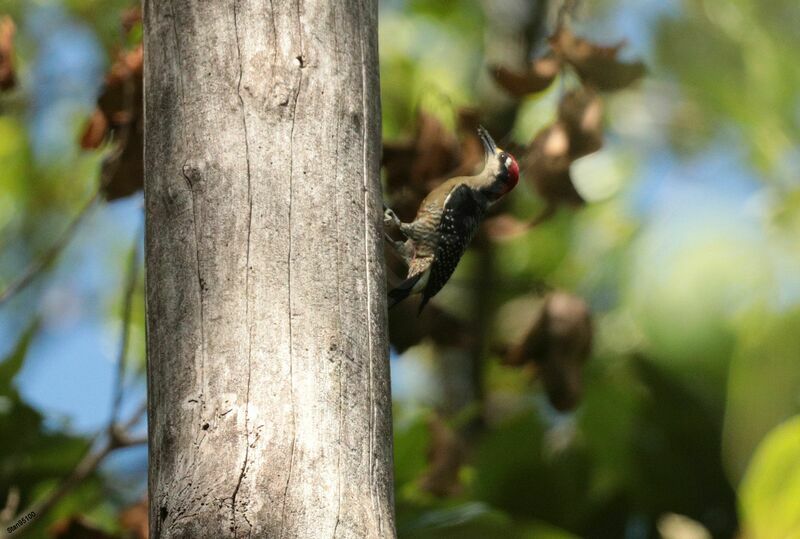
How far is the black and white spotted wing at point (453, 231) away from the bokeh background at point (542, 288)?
0.35 meters

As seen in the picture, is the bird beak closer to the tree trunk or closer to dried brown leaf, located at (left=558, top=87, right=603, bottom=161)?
dried brown leaf, located at (left=558, top=87, right=603, bottom=161)

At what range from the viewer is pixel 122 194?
362 centimetres

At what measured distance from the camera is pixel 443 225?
3469mm

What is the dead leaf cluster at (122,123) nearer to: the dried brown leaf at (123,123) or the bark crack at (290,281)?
the dried brown leaf at (123,123)

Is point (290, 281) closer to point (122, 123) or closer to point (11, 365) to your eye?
point (122, 123)

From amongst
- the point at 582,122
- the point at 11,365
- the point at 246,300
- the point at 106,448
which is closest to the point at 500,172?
the point at 582,122

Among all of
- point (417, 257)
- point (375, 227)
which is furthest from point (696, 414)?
point (375, 227)

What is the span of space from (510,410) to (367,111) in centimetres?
361

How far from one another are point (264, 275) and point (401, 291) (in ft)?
4.03

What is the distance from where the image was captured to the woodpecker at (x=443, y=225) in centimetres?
338

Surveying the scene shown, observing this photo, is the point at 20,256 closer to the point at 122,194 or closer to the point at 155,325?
the point at 122,194

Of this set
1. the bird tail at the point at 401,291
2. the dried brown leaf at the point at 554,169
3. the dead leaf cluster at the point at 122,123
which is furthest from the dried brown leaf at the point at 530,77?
the dead leaf cluster at the point at 122,123

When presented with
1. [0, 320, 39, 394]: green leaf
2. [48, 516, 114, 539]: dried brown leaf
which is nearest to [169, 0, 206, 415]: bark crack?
[48, 516, 114, 539]: dried brown leaf

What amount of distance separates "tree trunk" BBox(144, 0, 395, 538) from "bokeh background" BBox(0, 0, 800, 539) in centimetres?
138
